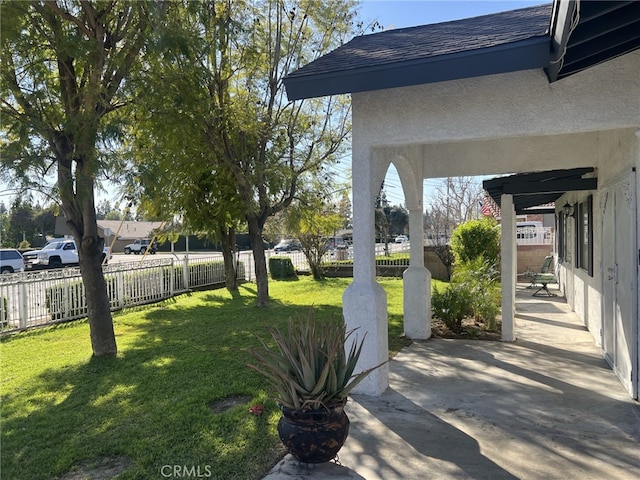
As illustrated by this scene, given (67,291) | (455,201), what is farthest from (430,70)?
(455,201)

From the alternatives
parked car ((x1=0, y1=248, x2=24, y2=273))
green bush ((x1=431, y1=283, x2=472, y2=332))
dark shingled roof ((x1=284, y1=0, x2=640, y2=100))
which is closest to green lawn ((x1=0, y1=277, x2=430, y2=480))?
green bush ((x1=431, y1=283, x2=472, y2=332))

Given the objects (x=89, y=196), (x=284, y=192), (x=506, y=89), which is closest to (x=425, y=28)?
(x=506, y=89)

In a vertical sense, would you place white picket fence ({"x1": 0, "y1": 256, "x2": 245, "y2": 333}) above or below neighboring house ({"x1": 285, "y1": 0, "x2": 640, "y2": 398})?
below

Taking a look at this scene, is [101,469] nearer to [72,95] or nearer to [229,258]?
[72,95]

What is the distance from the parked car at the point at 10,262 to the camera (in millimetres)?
23891

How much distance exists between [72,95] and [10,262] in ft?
69.6

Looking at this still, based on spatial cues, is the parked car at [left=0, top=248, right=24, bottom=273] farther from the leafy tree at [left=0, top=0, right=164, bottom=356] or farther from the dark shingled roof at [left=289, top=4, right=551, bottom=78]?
the dark shingled roof at [left=289, top=4, right=551, bottom=78]

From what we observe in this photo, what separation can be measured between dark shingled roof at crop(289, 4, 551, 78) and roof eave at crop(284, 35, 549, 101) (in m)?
0.07

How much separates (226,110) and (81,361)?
6250 mm

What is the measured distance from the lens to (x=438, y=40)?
5312 millimetres

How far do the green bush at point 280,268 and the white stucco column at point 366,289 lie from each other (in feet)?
51.8

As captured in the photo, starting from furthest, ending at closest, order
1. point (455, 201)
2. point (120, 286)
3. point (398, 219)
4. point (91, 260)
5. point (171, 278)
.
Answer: point (398, 219), point (455, 201), point (171, 278), point (120, 286), point (91, 260)

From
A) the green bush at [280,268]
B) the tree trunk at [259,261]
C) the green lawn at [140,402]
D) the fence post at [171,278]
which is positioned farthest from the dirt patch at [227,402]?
the green bush at [280,268]

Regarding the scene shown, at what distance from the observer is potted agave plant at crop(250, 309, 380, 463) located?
11.4ft
